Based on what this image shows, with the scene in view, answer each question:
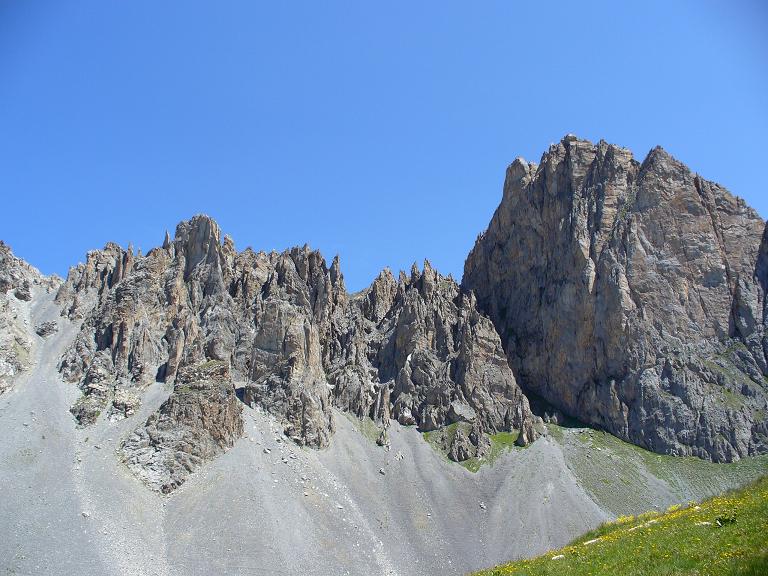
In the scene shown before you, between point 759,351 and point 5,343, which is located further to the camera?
point 759,351

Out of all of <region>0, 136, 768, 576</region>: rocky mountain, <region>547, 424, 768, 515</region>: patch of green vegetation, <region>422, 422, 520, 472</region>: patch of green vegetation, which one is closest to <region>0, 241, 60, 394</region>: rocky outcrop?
<region>0, 136, 768, 576</region>: rocky mountain

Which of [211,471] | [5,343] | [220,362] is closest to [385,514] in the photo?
[211,471]

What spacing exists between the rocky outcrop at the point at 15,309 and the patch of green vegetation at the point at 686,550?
4277 inches

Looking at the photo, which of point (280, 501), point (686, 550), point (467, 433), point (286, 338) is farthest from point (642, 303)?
point (686, 550)

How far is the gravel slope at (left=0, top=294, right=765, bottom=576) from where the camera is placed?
79812 millimetres

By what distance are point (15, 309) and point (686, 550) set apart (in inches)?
5450

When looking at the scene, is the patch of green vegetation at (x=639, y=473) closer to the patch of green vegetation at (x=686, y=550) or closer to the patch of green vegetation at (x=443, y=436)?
the patch of green vegetation at (x=443, y=436)

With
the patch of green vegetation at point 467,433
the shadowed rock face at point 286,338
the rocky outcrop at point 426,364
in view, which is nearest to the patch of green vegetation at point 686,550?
the shadowed rock face at point 286,338

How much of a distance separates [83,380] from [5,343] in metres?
16.0

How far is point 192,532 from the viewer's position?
8469cm

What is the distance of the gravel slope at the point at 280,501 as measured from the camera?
79.8 meters

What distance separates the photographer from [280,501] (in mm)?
94938

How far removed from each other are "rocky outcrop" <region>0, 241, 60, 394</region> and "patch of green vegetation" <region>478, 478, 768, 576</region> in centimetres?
10864

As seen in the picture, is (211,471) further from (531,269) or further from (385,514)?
(531,269)
